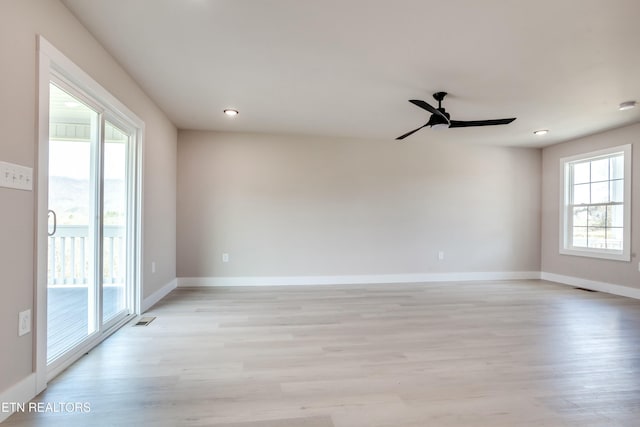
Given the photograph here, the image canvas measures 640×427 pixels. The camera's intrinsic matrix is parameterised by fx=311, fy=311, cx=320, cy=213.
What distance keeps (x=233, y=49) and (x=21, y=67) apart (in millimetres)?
1307

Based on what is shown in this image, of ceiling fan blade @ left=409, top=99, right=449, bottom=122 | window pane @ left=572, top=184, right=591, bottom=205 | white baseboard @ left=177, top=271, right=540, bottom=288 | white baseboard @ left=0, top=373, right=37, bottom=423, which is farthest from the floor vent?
window pane @ left=572, top=184, right=591, bottom=205

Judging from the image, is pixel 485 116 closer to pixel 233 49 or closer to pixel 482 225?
pixel 482 225

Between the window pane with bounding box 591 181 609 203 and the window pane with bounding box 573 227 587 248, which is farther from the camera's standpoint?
A: the window pane with bounding box 573 227 587 248

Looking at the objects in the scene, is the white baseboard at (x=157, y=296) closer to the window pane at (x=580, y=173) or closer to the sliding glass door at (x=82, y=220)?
the sliding glass door at (x=82, y=220)

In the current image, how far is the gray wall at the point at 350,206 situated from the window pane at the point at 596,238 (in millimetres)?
779

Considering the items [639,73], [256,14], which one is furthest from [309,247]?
[639,73]

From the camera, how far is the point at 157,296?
12.5 ft

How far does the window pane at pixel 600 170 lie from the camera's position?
4.63m

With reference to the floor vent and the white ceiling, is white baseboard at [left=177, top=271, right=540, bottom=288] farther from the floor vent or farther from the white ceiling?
the white ceiling

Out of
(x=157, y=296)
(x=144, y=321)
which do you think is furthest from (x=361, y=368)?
(x=157, y=296)

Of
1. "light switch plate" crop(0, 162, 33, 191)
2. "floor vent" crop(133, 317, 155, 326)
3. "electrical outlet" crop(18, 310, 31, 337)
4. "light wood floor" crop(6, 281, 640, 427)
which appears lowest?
"floor vent" crop(133, 317, 155, 326)

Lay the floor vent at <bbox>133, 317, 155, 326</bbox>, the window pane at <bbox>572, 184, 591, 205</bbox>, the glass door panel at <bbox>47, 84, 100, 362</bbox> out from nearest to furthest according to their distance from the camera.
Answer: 1. the glass door panel at <bbox>47, 84, 100, 362</bbox>
2. the floor vent at <bbox>133, 317, 155, 326</bbox>
3. the window pane at <bbox>572, 184, 591, 205</bbox>

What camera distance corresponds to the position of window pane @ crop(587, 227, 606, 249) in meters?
4.64

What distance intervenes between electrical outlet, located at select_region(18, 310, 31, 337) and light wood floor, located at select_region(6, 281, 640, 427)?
41 cm
